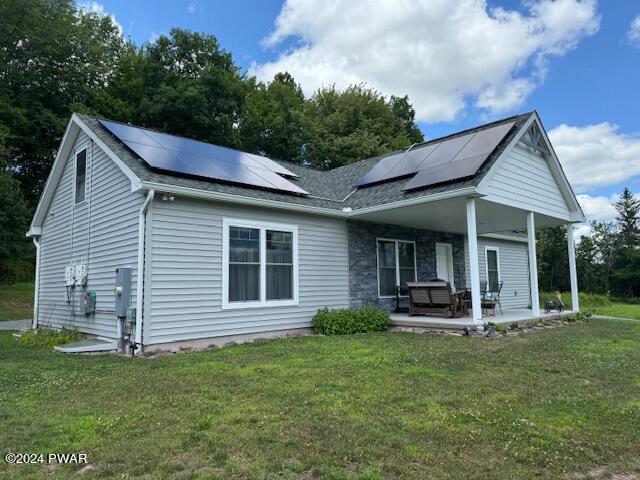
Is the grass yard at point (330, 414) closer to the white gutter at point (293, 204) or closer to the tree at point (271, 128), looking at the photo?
the white gutter at point (293, 204)

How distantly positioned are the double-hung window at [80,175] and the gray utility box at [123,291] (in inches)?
132

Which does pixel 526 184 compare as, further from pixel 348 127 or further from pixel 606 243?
pixel 606 243

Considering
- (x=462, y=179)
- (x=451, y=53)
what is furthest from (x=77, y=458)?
(x=451, y=53)

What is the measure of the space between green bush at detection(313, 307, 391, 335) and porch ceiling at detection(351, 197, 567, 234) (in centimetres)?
235

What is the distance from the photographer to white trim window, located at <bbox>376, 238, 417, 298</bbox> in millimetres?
11477

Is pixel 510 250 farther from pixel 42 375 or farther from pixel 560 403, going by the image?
pixel 42 375

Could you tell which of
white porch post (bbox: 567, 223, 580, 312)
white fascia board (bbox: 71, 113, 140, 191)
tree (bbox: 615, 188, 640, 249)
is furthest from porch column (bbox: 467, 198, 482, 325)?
tree (bbox: 615, 188, 640, 249)

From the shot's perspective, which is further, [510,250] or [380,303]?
[510,250]

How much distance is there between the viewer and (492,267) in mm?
16281

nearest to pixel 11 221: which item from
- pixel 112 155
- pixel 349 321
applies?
pixel 112 155

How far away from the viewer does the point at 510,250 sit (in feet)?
56.7

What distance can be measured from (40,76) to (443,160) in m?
23.1

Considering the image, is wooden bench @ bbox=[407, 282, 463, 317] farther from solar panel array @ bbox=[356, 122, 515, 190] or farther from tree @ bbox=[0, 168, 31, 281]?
tree @ bbox=[0, 168, 31, 281]

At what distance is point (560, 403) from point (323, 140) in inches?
1005
